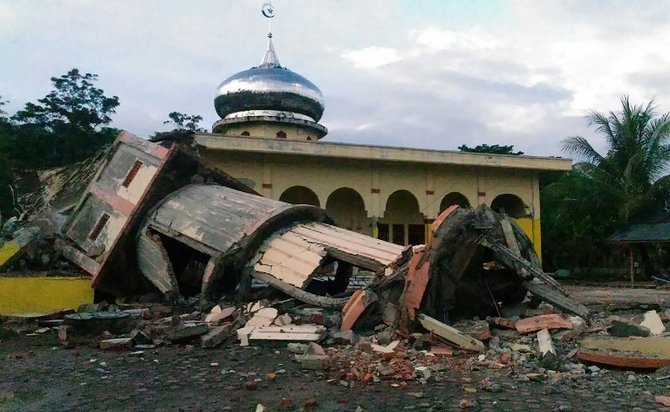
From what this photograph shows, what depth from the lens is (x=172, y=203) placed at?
10172mm

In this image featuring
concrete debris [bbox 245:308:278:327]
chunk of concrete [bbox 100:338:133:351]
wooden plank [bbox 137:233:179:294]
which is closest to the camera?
chunk of concrete [bbox 100:338:133:351]

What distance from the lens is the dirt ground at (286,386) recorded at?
4445 mm

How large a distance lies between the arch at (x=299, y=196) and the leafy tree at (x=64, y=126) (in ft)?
43.8

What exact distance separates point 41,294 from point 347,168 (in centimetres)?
1190

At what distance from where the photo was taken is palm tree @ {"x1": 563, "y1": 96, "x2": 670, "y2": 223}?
21.3 m

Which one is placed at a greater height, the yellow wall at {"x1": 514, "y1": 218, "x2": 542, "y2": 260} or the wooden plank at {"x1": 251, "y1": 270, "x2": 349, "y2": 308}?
the yellow wall at {"x1": 514, "y1": 218, "x2": 542, "y2": 260}

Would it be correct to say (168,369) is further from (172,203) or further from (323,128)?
(323,128)

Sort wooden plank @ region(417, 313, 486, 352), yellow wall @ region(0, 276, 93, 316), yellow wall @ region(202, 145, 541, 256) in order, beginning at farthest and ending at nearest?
yellow wall @ region(202, 145, 541, 256)
yellow wall @ region(0, 276, 93, 316)
wooden plank @ region(417, 313, 486, 352)

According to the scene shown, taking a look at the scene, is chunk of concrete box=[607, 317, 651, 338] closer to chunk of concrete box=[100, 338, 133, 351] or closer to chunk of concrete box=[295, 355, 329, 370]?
chunk of concrete box=[295, 355, 329, 370]

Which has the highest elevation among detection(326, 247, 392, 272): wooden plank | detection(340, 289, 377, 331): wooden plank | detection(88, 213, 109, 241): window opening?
detection(88, 213, 109, 241): window opening

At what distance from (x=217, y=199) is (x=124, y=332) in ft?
10.1

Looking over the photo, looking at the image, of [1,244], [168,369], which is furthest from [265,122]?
[168,369]

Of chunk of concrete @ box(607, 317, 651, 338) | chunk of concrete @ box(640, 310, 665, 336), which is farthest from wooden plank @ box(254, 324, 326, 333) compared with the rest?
chunk of concrete @ box(640, 310, 665, 336)

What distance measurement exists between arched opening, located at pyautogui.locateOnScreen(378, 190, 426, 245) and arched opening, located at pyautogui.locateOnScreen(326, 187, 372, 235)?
1.07m
